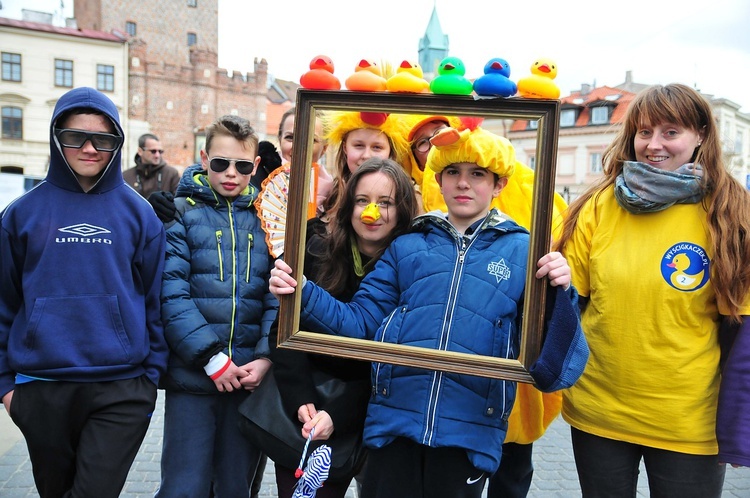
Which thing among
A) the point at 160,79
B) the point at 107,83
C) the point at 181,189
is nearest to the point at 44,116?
the point at 107,83

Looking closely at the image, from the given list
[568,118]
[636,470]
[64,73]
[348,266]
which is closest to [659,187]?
[568,118]

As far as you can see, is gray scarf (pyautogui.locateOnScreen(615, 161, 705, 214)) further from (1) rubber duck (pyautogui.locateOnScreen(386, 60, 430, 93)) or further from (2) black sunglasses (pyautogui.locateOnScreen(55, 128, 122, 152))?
(2) black sunglasses (pyautogui.locateOnScreen(55, 128, 122, 152))

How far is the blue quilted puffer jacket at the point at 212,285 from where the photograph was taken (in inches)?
104

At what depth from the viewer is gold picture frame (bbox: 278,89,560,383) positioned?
199 centimetres

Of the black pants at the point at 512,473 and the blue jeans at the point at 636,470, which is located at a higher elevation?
the blue jeans at the point at 636,470

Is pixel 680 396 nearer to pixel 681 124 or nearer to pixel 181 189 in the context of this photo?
pixel 681 124

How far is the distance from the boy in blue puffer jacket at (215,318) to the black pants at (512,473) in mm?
1218

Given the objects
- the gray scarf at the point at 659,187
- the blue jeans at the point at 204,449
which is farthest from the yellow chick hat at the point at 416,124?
the blue jeans at the point at 204,449

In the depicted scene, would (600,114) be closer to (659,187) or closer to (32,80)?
(659,187)

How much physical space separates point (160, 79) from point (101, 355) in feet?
135


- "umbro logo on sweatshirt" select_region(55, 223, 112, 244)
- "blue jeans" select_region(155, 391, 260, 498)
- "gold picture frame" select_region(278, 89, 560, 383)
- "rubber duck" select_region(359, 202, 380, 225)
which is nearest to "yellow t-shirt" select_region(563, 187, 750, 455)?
"gold picture frame" select_region(278, 89, 560, 383)

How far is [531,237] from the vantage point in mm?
2020

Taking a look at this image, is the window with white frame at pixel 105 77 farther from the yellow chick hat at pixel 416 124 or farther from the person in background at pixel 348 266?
the person in background at pixel 348 266

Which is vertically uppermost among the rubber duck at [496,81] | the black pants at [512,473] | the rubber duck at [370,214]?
the rubber duck at [496,81]
